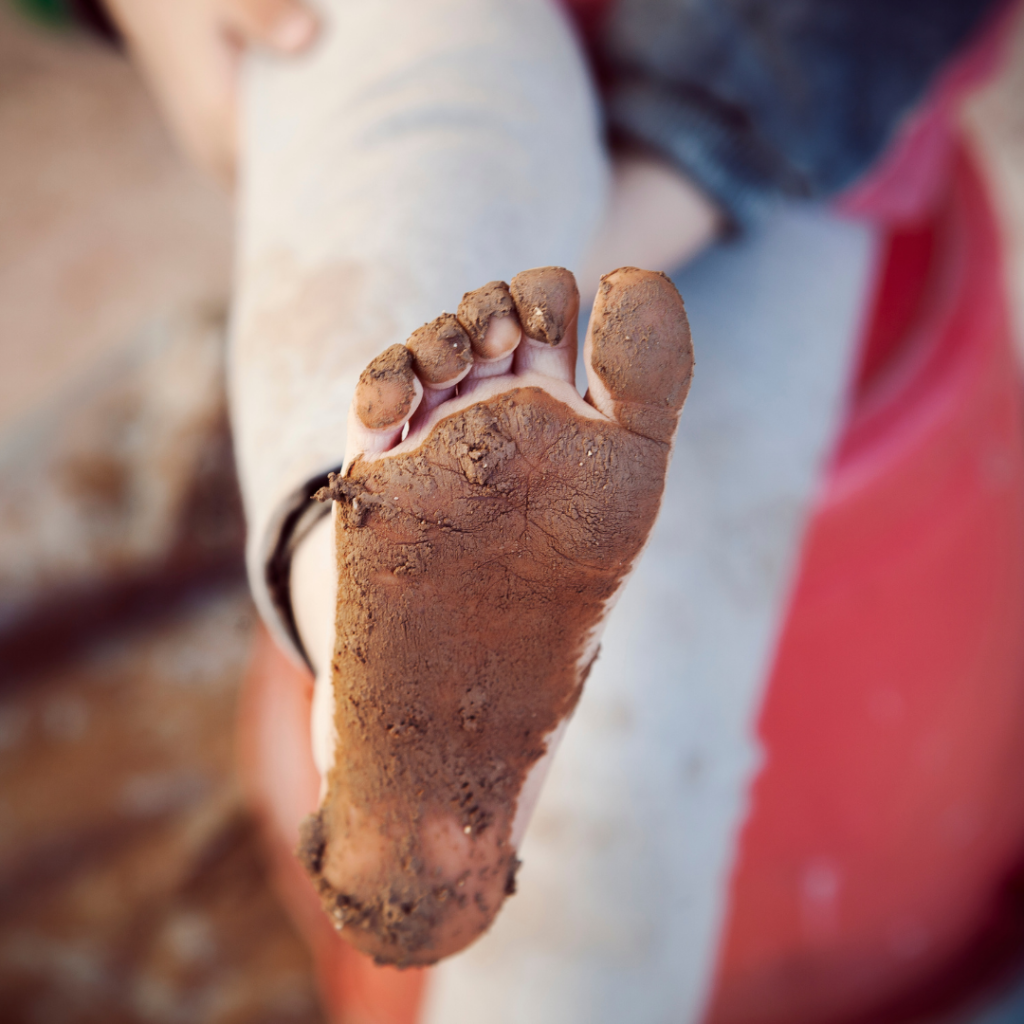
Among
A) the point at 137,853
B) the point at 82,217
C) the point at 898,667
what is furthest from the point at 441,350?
the point at 82,217

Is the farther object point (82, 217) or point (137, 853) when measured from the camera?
point (82, 217)

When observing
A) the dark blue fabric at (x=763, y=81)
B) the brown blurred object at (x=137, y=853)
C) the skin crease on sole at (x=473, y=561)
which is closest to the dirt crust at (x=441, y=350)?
the skin crease on sole at (x=473, y=561)

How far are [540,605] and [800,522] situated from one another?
36cm

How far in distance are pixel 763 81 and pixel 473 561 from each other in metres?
0.44

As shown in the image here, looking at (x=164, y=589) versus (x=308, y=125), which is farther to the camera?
(x=164, y=589)

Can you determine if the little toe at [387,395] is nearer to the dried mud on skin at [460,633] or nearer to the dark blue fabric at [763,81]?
the dried mud on skin at [460,633]

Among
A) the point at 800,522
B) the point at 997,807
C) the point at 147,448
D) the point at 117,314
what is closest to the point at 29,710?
the point at 147,448

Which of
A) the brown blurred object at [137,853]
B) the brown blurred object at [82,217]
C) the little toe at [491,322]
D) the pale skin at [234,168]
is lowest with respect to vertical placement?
the brown blurred object at [137,853]

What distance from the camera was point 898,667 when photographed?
685mm

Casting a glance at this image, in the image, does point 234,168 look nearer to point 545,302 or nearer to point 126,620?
point 545,302

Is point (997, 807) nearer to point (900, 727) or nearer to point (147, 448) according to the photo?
point (900, 727)

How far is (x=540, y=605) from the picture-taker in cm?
29

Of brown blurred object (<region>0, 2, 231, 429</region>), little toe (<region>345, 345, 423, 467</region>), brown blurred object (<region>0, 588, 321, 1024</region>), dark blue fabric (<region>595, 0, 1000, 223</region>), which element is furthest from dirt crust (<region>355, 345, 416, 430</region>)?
brown blurred object (<region>0, 2, 231, 429</region>)

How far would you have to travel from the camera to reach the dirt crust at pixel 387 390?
0.27 m
